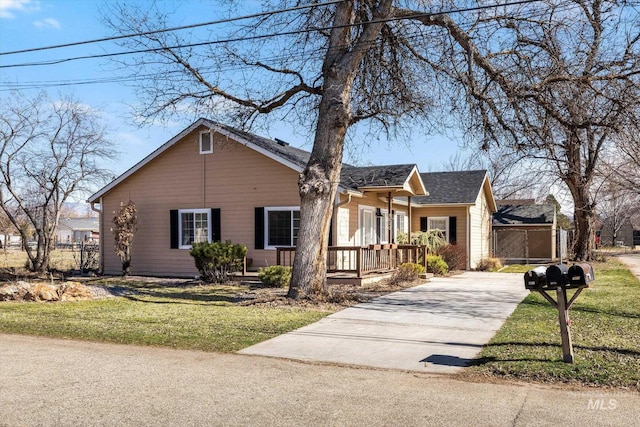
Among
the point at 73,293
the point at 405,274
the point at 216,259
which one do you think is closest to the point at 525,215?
the point at 405,274

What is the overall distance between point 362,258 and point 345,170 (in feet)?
17.6

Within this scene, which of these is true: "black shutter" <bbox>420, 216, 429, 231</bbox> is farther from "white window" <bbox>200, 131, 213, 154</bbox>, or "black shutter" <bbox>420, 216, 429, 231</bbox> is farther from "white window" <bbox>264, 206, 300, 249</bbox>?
"white window" <bbox>200, 131, 213, 154</bbox>

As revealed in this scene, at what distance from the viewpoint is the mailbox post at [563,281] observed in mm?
6355

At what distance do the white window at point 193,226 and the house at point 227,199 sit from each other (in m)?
0.03

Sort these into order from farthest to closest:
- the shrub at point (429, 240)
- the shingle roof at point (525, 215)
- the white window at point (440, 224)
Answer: the shingle roof at point (525, 215) → the white window at point (440, 224) → the shrub at point (429, 240)

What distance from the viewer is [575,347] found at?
25.0 feet

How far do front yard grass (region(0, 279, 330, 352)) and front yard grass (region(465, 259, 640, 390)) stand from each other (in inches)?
136

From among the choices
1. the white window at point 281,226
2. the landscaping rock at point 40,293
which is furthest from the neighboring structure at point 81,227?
the landscaping rock at point 40,293

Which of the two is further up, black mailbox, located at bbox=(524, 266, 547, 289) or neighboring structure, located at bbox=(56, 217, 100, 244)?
neighboring structure, located at bbox=(56, 217, 100, 244)

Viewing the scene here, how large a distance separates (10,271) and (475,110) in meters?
17.3

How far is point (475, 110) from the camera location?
42.0ft

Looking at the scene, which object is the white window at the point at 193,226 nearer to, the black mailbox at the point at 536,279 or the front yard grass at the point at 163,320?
the front yard grass at the point at 163,320

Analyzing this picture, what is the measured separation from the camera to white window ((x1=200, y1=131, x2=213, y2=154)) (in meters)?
19.4

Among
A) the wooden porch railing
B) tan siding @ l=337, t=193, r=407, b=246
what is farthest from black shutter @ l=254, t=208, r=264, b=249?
tan siding @ l=337, t=193, r=407, b=246
